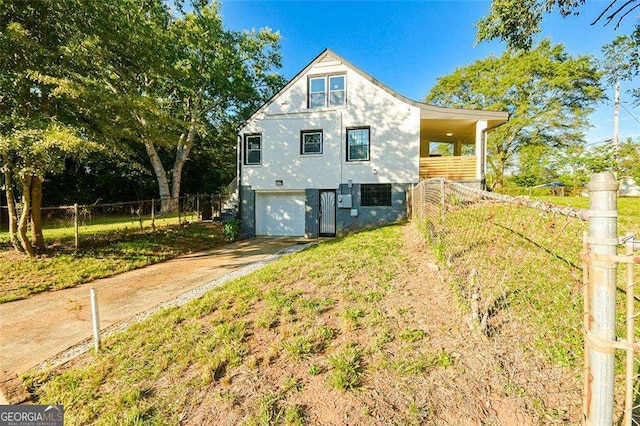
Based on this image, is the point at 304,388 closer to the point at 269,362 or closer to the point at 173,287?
the point at 269,362

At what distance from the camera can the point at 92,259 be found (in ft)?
25.7

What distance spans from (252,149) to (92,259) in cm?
797

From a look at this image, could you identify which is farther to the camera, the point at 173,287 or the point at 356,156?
the point at 356,156

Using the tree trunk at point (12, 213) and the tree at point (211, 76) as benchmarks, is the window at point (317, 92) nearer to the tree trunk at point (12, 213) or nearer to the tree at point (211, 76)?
the tree at point (211, 76)

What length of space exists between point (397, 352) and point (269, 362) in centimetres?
128

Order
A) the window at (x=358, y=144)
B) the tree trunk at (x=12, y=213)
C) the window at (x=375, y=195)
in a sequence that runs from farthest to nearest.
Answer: the window at (x=358, y=144) < the window at (x=375, y=195) < the tree trunk at (x=12, y=213)

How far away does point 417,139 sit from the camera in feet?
39.9

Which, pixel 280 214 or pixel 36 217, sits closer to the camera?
pixel 36 217

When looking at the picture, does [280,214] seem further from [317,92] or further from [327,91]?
[327,91]

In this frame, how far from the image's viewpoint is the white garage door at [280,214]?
13.6 meters

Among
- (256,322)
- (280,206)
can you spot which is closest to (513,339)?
(256,322)

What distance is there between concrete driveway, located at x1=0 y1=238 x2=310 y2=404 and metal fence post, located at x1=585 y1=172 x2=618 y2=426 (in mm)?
4675

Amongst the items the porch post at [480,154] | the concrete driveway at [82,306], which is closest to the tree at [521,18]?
the porch post at [480,154]

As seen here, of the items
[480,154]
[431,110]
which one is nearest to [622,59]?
[480,154]
